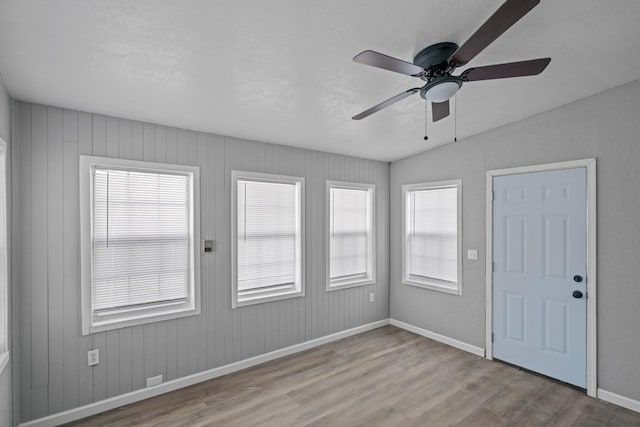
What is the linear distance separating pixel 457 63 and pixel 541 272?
263cm

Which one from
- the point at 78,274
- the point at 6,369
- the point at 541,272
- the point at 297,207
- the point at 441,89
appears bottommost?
the point at 6,369

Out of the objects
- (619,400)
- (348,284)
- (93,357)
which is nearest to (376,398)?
(348,284)

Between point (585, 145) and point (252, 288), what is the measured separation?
12.4 ft

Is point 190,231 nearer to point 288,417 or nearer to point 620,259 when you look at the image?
point 288,417

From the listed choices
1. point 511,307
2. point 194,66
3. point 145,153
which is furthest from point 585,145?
point 145,153

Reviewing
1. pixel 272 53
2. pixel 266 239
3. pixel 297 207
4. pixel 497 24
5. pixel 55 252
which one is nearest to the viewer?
pixel 497 24

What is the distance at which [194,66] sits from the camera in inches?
82.7

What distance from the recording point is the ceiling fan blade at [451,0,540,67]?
124 centimetres

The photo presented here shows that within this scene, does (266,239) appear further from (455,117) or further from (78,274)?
(455,117)

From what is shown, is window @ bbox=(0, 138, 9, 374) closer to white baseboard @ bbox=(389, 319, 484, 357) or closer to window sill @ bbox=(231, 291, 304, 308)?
window sill @ bbox=(231, 291, 304, 308)

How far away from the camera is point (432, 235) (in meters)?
4.42

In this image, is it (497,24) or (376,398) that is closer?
(497,24)

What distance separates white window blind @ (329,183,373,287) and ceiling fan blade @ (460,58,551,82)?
2.61 metres

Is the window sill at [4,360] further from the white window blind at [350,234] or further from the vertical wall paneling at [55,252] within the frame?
the white window blind at [350,234]
